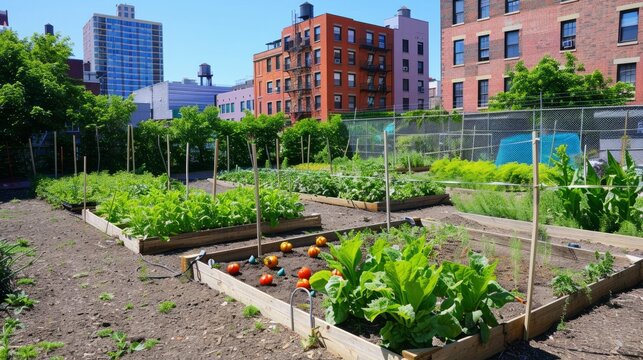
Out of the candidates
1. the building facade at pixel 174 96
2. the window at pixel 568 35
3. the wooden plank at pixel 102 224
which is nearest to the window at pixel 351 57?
the window at pixel 568 35

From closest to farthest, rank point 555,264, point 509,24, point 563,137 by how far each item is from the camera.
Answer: point 555,264
point 563,137
point 509,24

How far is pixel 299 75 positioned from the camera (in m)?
55.7

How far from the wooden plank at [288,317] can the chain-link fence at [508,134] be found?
32.5 feet

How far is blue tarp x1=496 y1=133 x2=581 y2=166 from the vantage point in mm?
18531

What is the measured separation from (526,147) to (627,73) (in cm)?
958

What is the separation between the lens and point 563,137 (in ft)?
61.4

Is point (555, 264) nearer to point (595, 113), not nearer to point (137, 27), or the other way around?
point (595, 113)

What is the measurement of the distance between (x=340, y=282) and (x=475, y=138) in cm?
2057

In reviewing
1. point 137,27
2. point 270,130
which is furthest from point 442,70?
point 137,27

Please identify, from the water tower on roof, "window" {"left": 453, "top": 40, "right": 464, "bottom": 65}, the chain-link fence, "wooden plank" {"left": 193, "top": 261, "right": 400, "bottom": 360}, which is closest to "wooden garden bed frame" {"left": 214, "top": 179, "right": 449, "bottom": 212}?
the chain-link fence

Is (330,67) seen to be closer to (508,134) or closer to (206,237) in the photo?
(508,134)

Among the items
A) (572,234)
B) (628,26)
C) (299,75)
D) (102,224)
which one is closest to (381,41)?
(299,75)

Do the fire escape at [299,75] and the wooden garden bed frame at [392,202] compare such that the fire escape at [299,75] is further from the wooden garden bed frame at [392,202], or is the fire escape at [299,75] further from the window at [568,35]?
the wooden garden bed frame at [392,202]

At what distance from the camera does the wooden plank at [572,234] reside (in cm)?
680
